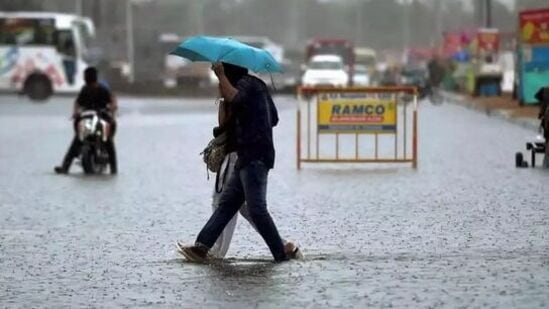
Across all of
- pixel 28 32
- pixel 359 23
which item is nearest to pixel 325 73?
pixel 28 32

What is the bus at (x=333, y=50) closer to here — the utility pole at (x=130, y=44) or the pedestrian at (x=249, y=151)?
the utility pole at (x=130, y=44)

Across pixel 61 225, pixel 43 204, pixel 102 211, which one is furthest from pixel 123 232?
pixel 43 204

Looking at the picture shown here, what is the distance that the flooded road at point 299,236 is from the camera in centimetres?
1030

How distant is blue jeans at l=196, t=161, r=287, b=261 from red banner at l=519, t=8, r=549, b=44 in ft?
97.3

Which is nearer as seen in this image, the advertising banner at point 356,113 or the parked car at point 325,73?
the advertising banner at point 356,113

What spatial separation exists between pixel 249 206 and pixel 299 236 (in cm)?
227

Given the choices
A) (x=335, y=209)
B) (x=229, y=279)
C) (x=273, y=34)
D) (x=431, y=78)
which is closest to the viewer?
(x=229, y=279)

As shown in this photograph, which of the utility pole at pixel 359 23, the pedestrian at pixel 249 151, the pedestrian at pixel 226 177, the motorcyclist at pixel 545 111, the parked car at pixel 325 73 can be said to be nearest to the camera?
the pedestrian at pixel 249 151

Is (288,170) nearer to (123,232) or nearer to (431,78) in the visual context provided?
(123,232)

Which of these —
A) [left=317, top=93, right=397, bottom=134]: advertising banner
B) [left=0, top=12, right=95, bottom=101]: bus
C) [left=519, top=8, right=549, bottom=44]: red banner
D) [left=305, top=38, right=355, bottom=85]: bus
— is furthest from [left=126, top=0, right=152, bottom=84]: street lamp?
[left=317, top=93, right=397, bottom=134]: advertising banner

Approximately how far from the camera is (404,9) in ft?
458

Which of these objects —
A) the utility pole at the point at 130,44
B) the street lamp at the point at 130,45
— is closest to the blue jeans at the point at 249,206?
the street lamp at the point at 130,45

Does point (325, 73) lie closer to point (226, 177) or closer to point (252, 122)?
point (226, 177)

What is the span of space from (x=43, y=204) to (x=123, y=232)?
11.1ft
